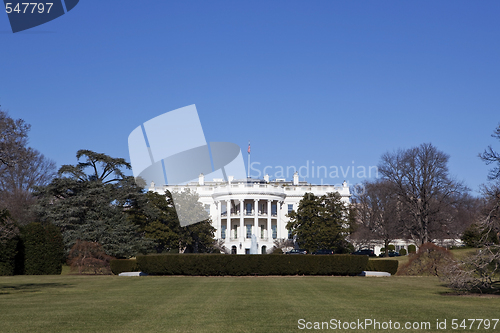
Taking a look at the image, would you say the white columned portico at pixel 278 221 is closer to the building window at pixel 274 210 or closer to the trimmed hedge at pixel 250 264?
the building window at pixel 274 210

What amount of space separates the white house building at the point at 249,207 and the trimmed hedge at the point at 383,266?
32860 millimetres

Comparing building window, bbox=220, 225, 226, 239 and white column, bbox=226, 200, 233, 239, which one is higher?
white column, bbox=226, 200, 233, 239

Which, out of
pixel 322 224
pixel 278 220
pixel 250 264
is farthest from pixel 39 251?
pixel 278 220

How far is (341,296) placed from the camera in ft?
60.9

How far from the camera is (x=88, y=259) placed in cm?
3841

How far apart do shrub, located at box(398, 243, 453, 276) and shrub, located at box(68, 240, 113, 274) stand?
22.3 m

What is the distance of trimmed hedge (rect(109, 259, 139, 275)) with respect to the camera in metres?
37.9

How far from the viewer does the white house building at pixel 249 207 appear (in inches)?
2938

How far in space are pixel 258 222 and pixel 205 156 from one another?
1589 inches

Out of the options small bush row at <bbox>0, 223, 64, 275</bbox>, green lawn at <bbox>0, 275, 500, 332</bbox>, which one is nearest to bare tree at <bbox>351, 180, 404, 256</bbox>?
small bush row at <bbox>0, 223, 64, 275</bbox>

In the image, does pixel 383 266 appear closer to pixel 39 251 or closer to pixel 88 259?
pixel 88 259

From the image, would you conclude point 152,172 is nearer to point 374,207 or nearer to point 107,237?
point 107,237

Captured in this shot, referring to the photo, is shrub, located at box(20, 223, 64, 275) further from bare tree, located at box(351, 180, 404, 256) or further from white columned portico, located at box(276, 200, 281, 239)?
white columned portico, located at box(276, 200, 281, 239)

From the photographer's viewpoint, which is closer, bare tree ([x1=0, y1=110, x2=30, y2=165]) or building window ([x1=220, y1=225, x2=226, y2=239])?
bare tree ([x1=0, y1=110, x2=30, y2=165])
